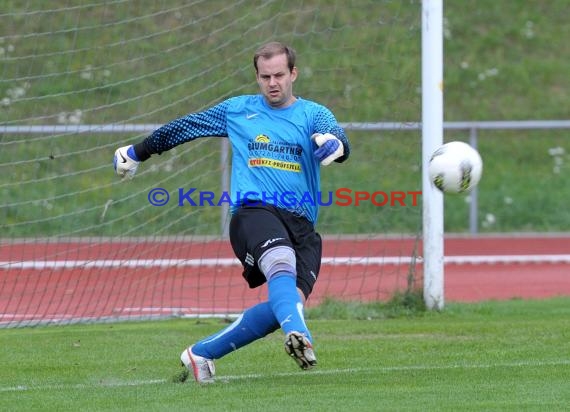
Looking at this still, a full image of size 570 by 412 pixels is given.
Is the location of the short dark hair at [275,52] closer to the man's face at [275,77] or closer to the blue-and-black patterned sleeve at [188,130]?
the man's face at [275,77]

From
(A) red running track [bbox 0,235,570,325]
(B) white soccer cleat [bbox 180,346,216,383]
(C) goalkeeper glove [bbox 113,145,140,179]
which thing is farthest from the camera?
(A) red running track [bbox 0,235,570,325]

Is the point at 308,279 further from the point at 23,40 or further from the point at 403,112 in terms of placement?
the point at 23,40

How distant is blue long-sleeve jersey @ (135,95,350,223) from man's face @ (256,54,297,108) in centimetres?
13

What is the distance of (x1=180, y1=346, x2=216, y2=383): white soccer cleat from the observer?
6.31m

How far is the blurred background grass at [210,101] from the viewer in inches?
448

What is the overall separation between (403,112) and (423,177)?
127cm

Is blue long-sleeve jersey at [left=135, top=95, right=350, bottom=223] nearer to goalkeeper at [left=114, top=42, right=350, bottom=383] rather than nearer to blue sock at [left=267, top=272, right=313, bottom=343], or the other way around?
goalkeeper at [left=114, top=42, right=350, bottom=383]

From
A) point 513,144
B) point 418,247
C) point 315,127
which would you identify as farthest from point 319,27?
point 315,127

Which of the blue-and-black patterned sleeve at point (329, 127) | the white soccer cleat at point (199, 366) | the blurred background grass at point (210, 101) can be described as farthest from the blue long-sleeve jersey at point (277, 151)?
the blurred background grass at point (210, 101)

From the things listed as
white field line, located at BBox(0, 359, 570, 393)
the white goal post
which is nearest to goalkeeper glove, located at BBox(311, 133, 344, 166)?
white field line, located at BBox(0, 359, 570, 393)

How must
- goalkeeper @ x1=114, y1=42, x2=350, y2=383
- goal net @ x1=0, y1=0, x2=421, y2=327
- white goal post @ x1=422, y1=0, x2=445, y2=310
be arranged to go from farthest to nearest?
goal net @ x1=0, y1=0, x2=421, y2=327 → white goal post @ x1=422, y1=0, x2=445, y2=310 → goalkeeper @ x1=114, y1=42, x2=350, y2=383

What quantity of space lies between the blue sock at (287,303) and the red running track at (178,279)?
3788 millimetres

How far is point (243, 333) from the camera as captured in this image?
625 cm

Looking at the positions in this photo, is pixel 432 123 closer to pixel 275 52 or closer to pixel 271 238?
pixel 275 52
